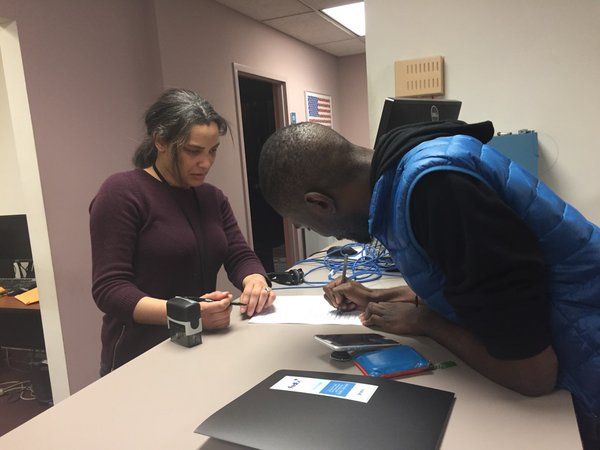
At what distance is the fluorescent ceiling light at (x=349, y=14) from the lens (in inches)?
149

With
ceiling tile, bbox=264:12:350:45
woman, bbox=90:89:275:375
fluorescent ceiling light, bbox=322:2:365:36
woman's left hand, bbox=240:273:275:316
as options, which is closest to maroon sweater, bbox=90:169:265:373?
woman, bbox=90:89:275:375

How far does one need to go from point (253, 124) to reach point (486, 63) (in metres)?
2.78

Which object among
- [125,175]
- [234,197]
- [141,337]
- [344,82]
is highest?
[344,82]

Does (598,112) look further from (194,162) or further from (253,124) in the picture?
(253,124)

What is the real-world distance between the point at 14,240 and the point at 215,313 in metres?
2.14

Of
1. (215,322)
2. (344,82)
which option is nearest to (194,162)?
(215,322)

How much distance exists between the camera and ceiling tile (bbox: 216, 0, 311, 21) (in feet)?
11.3

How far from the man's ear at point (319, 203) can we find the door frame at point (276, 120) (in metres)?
2.82

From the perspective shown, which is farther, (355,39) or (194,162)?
(355,39)

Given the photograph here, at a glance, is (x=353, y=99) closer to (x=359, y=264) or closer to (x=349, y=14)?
(x=349, y=14)

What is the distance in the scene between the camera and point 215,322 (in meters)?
1.14

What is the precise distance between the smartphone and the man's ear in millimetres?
274

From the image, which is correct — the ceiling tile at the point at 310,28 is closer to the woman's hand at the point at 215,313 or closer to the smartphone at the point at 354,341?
the woman's hand at the point at 215,313

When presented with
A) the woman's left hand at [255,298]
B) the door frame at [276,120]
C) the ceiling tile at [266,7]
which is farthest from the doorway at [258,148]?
the woman's left hand at [255,298]
